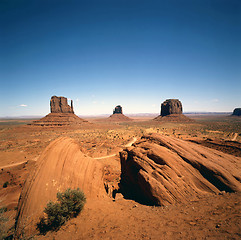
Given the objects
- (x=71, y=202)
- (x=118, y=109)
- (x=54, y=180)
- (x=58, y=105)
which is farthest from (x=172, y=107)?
(x=71, y=202)

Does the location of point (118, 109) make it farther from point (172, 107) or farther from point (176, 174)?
point (176, 174)

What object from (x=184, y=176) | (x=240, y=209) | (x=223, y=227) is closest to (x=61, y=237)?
(x=223, y=227)

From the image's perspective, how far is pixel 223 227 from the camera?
166 inches

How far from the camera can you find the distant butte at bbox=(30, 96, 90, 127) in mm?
64562

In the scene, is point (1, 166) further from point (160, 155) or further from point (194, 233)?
point (194, 233)

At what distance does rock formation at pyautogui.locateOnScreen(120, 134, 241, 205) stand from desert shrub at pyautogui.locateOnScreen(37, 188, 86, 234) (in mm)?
4144

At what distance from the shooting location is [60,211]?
562cm

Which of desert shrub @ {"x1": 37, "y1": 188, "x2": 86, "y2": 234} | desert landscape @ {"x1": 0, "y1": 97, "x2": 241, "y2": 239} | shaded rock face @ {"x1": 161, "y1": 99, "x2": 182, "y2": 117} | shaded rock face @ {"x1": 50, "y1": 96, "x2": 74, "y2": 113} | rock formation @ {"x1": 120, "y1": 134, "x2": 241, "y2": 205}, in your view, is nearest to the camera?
desert landscape @ {"x1": 0, "y1": 97, "x2": 241, "y2": 239}

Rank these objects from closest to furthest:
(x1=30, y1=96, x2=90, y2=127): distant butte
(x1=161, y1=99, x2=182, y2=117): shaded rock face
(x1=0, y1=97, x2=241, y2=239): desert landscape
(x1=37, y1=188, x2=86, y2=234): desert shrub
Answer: (x1=0, y1=97, x2=241, y2=239): desert landscape → (x1=37, y1=188, x2=86, y2=234): desert shrub → (x1=30, y1=96, x2=90, y2=127): distant butte → (x1=161, y1=99, x2=182, y2=117): shaded rock face

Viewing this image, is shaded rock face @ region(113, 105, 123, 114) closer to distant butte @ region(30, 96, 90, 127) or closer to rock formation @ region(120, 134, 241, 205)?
distant butte @ region(30, 96, 90, 127)

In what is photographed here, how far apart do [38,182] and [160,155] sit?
25.7 ft

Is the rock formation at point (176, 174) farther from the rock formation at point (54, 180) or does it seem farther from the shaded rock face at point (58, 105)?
the shaded rock face at point (58, 105)

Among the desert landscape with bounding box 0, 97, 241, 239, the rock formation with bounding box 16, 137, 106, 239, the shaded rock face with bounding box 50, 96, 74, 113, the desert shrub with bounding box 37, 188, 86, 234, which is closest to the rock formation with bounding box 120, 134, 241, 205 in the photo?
the desert landscape with bounding box 0, 97, 241, 239

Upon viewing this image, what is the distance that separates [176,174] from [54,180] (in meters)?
7.68
